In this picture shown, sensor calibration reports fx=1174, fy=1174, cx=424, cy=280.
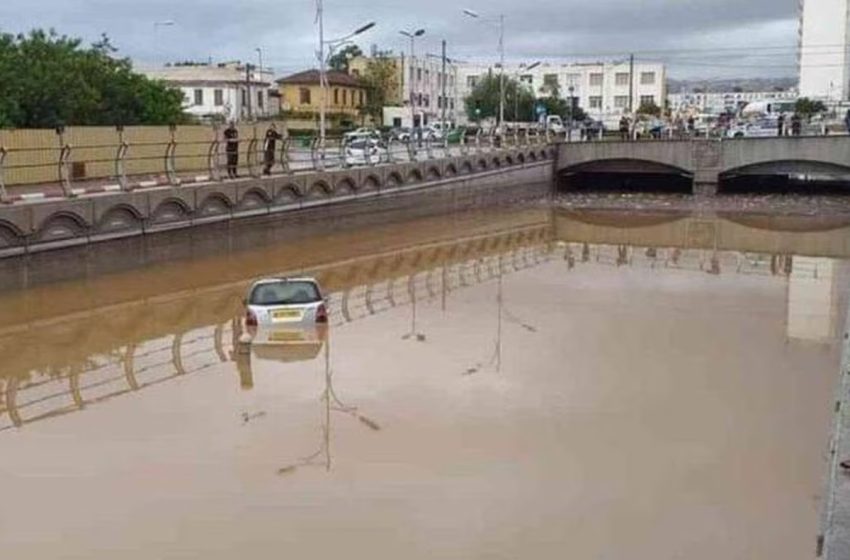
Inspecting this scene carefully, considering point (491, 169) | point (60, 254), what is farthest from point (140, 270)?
point (491, 169)

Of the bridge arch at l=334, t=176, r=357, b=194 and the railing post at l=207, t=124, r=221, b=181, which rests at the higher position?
the railing post at l=207, t=124, r=221, b=181

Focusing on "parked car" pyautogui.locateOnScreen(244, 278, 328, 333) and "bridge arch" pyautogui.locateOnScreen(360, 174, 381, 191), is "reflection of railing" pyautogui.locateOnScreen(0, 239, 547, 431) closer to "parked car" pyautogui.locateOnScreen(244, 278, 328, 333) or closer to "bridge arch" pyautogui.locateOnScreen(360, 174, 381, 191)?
"parked car" pyautogui.locateOnScreen(244, 278, 328, 333)

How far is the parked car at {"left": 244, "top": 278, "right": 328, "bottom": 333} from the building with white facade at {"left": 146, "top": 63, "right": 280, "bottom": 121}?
228 feet

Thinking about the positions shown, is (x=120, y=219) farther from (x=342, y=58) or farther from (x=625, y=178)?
(x=342, y=58)

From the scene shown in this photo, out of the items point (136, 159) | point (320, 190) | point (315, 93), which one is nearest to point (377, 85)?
point (315, 93)

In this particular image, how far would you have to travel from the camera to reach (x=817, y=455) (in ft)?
41.3

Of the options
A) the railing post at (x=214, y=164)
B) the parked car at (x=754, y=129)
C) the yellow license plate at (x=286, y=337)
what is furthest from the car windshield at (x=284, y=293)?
the parked car at (x=754, y=129)

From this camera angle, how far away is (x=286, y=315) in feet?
59.0

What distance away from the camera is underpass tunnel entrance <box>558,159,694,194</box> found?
58.1m

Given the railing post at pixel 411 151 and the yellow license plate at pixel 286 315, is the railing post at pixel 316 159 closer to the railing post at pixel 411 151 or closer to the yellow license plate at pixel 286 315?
the railing post at pixel 411 151

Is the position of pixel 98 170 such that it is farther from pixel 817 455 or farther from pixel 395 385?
pixel 817 455

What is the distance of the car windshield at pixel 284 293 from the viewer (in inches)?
709

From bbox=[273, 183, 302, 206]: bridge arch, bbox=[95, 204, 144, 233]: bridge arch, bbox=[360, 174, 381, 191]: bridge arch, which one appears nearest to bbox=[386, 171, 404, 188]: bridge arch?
bbox=[360, 174, 381, 191]: bridge arch

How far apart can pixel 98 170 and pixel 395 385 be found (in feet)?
Answer: 66.9
